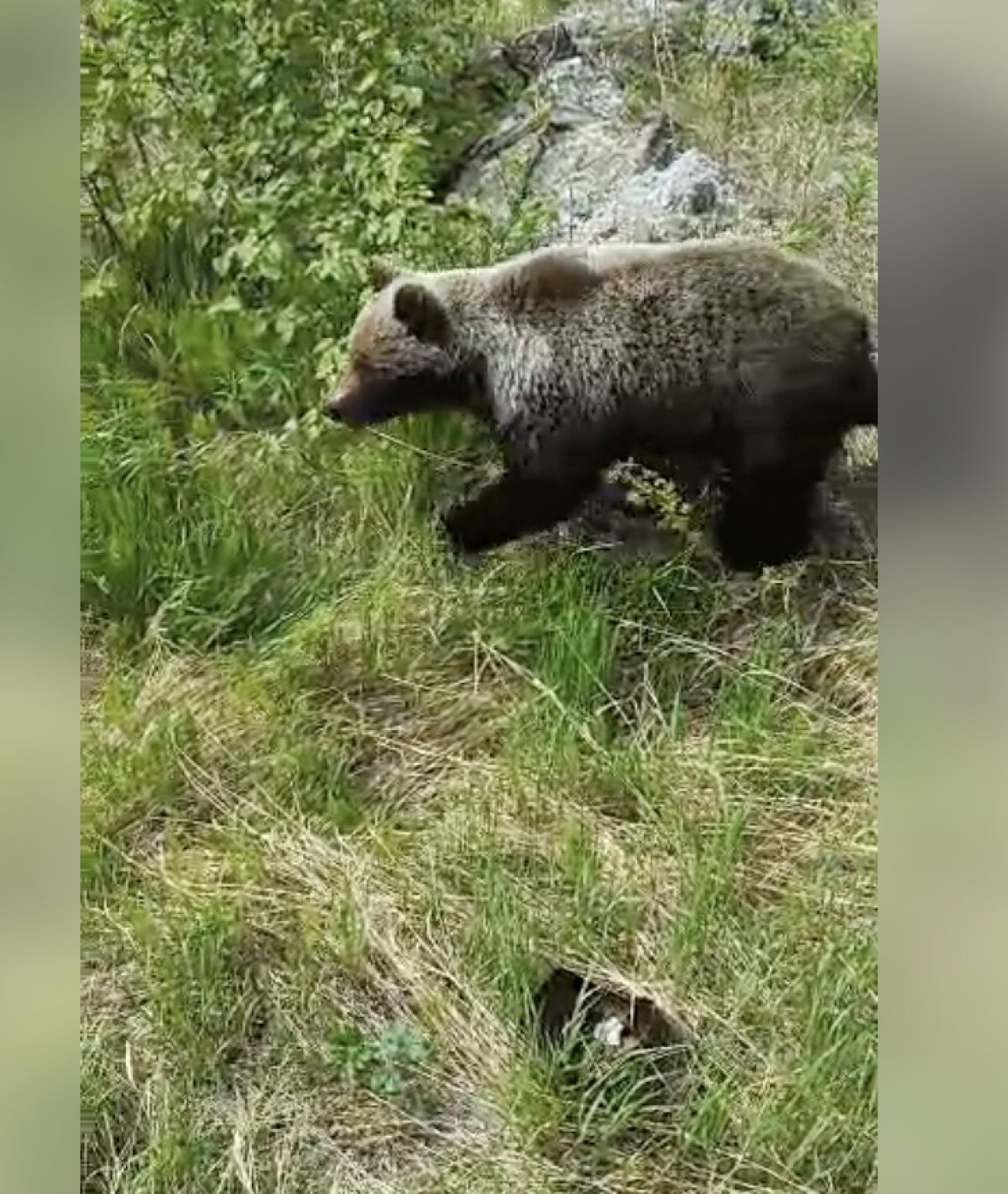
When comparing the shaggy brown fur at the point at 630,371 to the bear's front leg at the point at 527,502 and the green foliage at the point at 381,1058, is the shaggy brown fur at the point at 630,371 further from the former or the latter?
the green foliage at the point at 381,1058

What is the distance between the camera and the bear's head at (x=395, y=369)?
1.74 meters

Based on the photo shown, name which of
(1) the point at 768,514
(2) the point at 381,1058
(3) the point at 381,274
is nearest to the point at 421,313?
(3) the point at 381,274

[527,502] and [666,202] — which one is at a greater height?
[666,202]

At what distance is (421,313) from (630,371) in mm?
234

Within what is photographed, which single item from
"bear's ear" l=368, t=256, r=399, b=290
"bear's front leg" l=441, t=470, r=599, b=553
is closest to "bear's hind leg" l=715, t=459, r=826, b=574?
"bear's front leg" l=441, t=470, r=599, b=553

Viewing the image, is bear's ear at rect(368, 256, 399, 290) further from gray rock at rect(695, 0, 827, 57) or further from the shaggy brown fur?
gray rock at rect(695, 0, 827, 57)

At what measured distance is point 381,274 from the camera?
1.74m

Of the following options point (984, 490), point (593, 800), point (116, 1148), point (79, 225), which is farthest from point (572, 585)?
point (116, 1148)

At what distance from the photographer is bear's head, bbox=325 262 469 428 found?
174 cm

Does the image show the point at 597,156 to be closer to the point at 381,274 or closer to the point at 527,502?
the point at 381,274

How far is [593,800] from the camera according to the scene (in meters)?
1.69

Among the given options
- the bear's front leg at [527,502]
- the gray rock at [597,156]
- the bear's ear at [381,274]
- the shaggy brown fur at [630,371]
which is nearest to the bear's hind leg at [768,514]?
the shaggy brown fur at [630,371]

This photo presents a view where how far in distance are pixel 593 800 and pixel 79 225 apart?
85cm

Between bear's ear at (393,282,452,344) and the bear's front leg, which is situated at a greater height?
bear's ear at (393,282,452,344)
